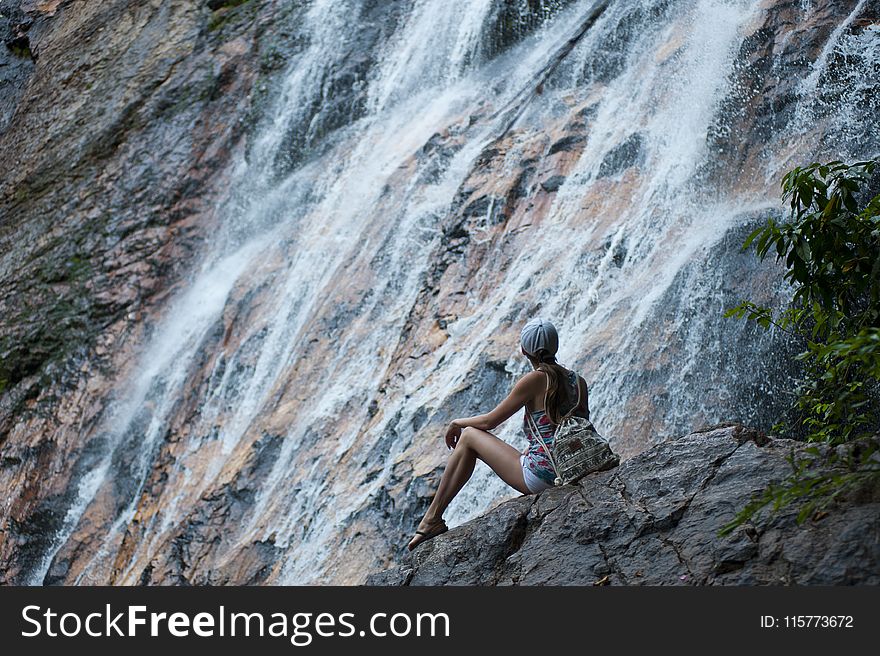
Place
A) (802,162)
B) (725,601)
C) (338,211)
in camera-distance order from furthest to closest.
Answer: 1. (338,211)
2. (802,162)
3. (725,601)

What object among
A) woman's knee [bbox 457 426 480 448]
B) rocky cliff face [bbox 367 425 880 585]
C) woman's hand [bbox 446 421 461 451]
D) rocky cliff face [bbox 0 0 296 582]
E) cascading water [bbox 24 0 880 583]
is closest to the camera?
rocky cliff face [bbox 367 425 880 585]

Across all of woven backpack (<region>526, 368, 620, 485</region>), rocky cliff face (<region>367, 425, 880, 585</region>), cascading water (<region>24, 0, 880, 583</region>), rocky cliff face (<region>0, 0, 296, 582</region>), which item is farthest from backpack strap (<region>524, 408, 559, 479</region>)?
rocky cliff face (<region>0, 0, 296, 582</region>)

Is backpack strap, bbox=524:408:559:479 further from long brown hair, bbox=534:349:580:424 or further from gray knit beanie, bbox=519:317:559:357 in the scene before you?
gray knit beanie, bbox=519:317:559:357

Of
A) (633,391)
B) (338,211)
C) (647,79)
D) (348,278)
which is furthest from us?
(338,211)

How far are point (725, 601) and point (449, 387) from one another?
18.2 ft

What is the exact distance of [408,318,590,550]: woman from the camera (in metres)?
5.82

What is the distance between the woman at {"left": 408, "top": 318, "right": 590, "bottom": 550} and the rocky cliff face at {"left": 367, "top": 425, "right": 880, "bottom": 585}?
0.42 feet

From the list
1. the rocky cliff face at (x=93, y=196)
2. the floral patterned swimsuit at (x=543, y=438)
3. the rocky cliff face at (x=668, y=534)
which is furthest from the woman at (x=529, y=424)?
the rocky cliff face at (x=93, y=196)

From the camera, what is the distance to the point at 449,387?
9664 millimetres

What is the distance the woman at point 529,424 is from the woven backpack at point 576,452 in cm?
8

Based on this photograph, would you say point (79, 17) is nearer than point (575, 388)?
No

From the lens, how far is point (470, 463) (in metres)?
6.02

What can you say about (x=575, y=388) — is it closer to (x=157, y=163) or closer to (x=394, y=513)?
A: (x=394, y=513)

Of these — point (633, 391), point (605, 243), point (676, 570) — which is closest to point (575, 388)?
point (676, 570)
